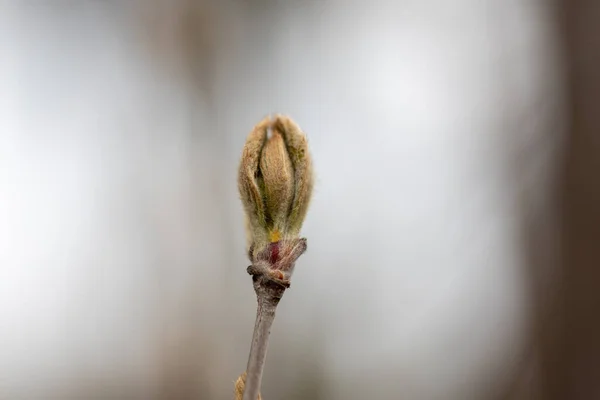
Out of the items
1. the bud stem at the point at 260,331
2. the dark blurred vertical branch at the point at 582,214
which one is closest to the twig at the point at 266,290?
the bud stem at the point at 260,331

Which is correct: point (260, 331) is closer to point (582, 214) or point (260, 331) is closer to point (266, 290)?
point (266, 290)

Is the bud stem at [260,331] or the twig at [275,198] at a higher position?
the twig at [275,198]

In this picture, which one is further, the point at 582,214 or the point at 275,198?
the point at 582,214

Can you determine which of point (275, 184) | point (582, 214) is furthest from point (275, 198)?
point (582, 214)

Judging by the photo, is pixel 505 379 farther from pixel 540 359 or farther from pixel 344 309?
pixel 344 309

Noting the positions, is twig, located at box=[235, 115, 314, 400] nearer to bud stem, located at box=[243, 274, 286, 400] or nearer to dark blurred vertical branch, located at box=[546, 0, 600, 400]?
bud stem, located at box=[243, 274, 286, 400]

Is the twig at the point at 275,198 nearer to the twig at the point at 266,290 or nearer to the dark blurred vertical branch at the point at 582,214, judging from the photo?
the twig at the point at 266,290

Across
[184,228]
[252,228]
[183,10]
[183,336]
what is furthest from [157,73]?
[252,228]
